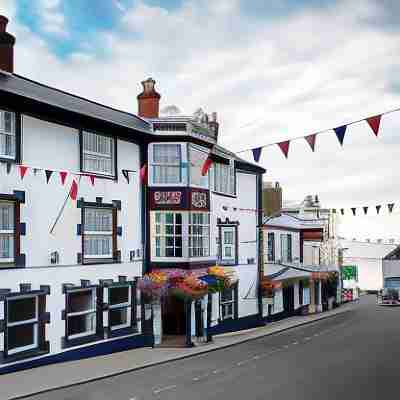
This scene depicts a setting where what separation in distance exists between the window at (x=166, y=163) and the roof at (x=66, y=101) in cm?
97

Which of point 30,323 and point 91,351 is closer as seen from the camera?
point 30,323

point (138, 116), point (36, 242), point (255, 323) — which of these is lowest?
point (255, 323)

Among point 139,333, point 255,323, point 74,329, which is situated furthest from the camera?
point 255,323

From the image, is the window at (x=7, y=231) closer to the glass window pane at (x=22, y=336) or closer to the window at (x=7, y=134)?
the window at (x=7, y=134)

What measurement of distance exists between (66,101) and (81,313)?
7517 millimetres

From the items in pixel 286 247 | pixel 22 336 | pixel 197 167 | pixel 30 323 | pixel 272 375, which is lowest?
pixel 272 375

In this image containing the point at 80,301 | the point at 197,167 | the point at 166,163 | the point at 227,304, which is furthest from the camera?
the point at 227,304

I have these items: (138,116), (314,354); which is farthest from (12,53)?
(314,354)

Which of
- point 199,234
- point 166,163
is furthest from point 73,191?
point 199,234

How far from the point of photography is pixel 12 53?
21.6 metres

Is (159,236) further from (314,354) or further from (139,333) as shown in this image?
(314,354)

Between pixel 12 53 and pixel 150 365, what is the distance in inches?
443

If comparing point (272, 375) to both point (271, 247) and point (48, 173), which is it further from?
point (271, 247)

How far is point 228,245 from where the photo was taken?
3419 centimetres
